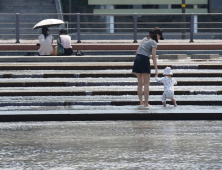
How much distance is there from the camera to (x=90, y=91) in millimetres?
13016

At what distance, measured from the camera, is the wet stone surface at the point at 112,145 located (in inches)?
255

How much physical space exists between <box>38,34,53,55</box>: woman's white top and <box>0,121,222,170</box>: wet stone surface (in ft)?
26.3

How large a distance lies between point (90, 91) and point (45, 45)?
17.8 feet

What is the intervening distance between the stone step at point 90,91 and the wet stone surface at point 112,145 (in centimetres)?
292

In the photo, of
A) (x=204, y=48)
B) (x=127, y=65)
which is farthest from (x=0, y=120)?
(x=204, y=48)

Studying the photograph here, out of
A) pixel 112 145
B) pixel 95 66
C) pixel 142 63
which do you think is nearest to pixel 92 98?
pixel 142 63

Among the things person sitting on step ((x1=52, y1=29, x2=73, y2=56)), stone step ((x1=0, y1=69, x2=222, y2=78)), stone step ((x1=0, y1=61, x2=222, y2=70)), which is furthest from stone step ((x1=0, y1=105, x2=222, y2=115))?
person sitting on step ((x1=52, y1=29, x2=73, y2=56))

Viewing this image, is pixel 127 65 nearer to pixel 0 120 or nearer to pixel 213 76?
pixel 213 76

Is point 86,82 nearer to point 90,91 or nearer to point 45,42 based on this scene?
point 90,91

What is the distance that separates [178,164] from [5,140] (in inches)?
109

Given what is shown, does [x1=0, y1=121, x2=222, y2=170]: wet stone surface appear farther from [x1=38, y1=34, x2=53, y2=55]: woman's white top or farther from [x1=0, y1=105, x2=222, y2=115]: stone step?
[x1=38, y1=34, x2=53, y2=55]: woman's white top

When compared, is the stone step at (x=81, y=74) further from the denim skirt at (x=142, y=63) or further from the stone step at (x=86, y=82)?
the denim skirt at (x=142, y=63)

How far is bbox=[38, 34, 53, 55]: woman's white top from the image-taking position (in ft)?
58.3

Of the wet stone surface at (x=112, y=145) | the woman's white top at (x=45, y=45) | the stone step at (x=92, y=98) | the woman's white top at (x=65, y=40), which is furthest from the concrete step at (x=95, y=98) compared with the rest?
the woman's white top at (x=65, y=40)
